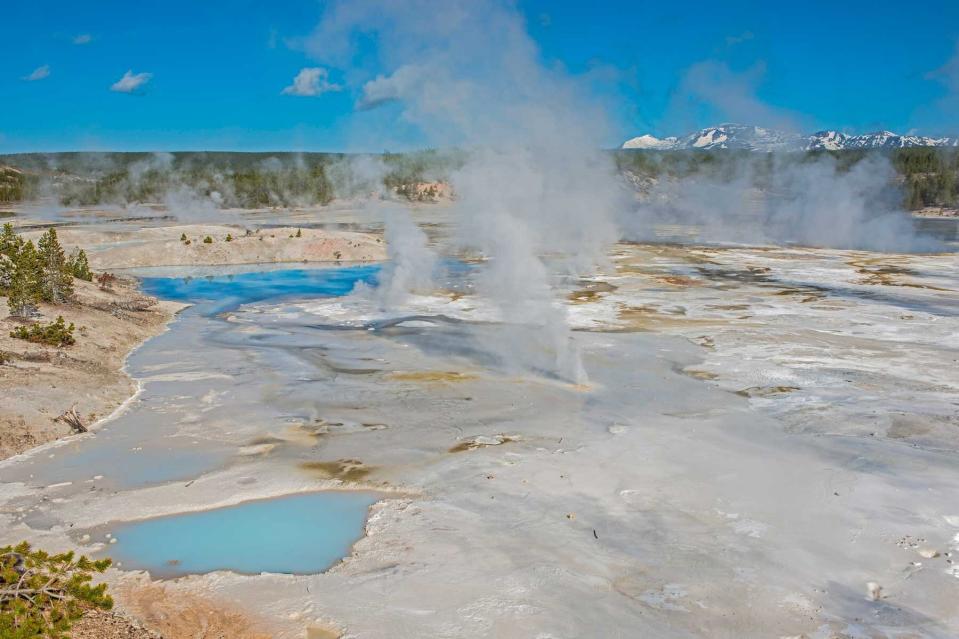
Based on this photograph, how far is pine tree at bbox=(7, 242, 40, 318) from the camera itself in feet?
58.5

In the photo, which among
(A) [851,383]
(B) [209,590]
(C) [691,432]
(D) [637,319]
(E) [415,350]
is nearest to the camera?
(B) [209,590]

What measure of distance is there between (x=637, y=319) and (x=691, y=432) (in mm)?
9722

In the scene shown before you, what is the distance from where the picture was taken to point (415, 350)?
17.3 meters

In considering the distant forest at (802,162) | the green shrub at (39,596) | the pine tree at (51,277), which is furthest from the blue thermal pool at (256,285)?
the distant forest at (802,162)

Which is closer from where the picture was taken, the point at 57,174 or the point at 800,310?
the point at 800,310

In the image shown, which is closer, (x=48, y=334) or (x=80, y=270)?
(x=48, y=334)

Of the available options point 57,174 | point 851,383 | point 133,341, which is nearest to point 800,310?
point 851,383

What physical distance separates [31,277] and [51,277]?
1053mm

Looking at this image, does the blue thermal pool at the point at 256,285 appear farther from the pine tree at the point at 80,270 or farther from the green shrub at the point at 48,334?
the green shrub at the point at 48,334

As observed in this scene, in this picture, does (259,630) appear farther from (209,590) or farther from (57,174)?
(57,174)

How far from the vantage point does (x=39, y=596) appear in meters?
5.69

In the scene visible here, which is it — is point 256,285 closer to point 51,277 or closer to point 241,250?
point 241,250

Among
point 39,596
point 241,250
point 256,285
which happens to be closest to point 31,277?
point 256,285

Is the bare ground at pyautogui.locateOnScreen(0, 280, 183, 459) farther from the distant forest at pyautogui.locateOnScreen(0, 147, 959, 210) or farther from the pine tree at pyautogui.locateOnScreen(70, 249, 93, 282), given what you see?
the distant forest at pyautogui.locateOnScreen(0, 147, 959, 210)
